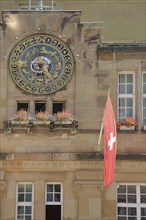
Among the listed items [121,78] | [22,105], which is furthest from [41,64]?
[121,78]

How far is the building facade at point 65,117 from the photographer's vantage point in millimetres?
18781

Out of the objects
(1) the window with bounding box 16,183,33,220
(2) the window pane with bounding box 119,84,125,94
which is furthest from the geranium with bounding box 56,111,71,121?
(1) the window with bounding box 16,183,33,220

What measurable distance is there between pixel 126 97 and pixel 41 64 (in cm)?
313

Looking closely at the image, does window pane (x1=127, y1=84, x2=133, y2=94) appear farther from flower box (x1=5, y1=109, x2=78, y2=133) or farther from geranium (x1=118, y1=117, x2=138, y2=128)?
flower box (x1=5, y1=109, x2=78, y2=133)

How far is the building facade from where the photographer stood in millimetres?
18781

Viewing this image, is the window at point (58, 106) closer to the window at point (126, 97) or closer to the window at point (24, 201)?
the window at point (126, 97)

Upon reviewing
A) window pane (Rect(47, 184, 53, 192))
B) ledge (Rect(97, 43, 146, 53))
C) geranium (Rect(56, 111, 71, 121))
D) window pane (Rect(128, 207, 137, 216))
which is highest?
ledge (Rect(97, 43, 146, 53))

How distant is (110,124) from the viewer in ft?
58.1

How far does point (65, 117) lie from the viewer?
19000 mm

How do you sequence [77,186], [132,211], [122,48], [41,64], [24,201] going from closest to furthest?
[77,186], [132,211], [24,201], [122,48], [41,64]

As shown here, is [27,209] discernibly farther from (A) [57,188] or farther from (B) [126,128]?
(B) [126,128]

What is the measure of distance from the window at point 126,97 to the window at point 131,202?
2.42 metres

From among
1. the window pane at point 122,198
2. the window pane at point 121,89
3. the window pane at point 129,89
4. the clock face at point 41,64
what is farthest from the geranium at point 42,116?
the window pane at point 122,198

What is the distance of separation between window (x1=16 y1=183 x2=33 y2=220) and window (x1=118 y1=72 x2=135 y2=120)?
3.97 meters
